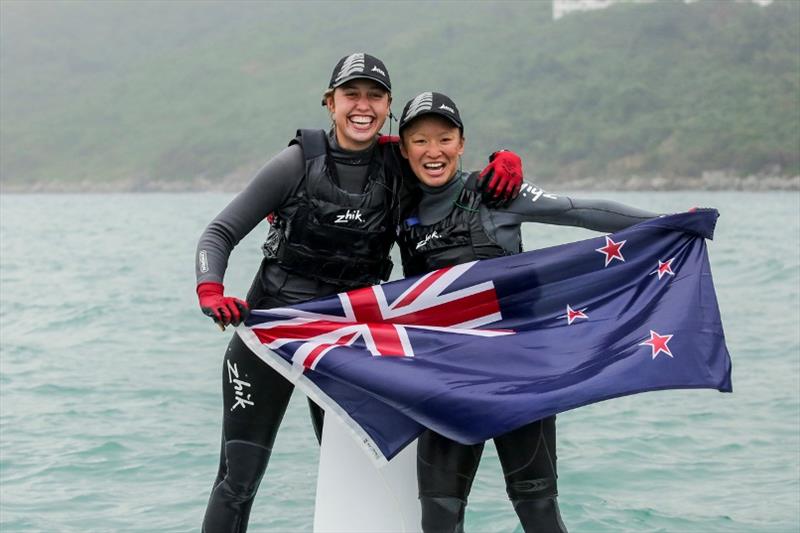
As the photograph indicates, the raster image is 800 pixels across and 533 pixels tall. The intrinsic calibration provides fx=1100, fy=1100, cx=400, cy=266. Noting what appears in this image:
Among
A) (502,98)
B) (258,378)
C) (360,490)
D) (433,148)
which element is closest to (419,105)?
(433,148)

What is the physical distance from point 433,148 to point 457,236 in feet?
1.20

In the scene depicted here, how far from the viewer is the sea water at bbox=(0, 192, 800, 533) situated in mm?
7754

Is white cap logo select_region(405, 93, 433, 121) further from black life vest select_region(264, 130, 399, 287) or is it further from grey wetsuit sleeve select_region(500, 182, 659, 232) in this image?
grey wetsuit sleeve select_region(500, 182, 659, 232)

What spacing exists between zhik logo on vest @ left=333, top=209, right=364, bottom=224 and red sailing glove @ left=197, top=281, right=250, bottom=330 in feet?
1.84

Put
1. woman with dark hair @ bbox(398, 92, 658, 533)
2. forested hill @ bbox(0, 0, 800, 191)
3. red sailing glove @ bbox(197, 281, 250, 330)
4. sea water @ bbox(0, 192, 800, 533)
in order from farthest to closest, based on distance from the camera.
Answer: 1. forested hill @ bbox(0, 0, 800, 191)
2. sea water @ bbox(0, 192, 800, 533)
3. woman with dark hair @ bbox(398, 92, 658, 533)
4. red sailing glove @ bbox(197, 281, 250, 330)

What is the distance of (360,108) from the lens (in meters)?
4.45

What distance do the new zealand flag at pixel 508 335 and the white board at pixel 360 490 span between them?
1.37 feet

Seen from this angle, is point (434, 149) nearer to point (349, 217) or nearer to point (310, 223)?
point (349, 217)

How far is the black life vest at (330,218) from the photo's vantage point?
4488 millimetres

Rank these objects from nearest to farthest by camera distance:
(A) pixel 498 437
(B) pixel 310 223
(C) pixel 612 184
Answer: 1. (A) pixel 498 437
2. (B) pixel 310 223
3. (C) pixel 612 184

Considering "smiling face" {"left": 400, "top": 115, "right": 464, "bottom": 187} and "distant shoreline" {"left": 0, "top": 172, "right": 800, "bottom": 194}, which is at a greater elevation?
"distant shoreline" {"left": 0, "top": 172, "right": 800, "bottom": 194}

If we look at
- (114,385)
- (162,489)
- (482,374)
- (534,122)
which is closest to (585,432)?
(162,489)

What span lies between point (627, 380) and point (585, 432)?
21.6 ft

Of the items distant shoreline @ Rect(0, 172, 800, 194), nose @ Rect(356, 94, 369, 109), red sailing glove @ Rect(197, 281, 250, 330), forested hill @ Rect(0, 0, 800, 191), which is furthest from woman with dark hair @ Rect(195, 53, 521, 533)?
forested hill @ Rect(0, 0, 800, 191)
